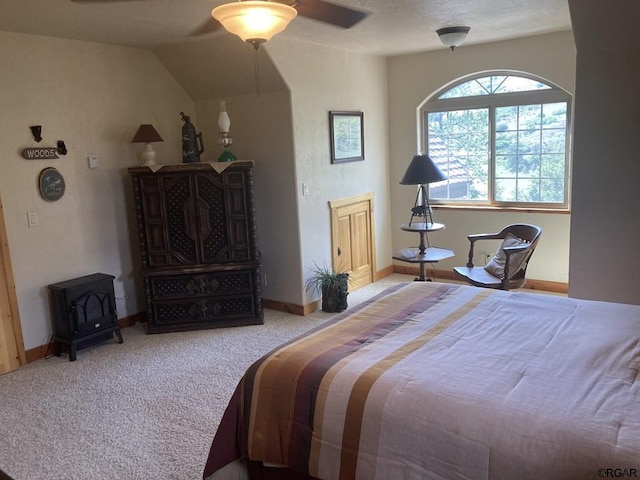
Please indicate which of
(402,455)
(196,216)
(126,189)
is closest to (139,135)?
(126,189)

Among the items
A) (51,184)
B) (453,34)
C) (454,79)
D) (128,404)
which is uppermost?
(453,34)

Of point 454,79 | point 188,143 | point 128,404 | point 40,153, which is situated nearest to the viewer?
point 128,404

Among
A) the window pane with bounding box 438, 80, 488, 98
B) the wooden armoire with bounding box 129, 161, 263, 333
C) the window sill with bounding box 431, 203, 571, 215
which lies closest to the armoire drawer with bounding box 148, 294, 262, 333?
the wooden armoire with bounding box 129, 161, 263, 333

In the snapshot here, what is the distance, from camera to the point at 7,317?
3.81 meters

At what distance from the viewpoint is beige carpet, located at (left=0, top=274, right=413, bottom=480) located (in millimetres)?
2650

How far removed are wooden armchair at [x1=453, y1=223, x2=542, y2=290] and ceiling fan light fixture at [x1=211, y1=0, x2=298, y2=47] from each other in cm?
269

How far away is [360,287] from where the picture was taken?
552 cm

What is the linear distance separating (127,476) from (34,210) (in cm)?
Result: 230

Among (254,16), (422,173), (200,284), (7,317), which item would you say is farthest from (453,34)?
(7,317)

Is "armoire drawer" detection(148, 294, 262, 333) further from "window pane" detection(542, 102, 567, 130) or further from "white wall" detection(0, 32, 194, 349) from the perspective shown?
"window pane" detection(542, 102, 567, 130)

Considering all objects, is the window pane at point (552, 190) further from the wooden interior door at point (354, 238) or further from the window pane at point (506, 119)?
the wooden interior door at point (354, 238)

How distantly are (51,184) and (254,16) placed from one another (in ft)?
8.91

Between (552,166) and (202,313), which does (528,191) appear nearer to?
(552,166)

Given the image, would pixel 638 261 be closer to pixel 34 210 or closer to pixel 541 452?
pixel 541 452
